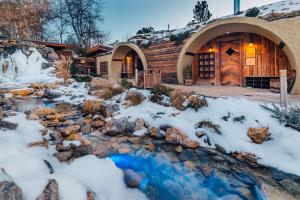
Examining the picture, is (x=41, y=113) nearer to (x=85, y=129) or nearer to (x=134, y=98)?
(x=85, y=129)

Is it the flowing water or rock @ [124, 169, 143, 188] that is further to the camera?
the flowing water

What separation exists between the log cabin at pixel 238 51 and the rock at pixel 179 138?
4.47 m

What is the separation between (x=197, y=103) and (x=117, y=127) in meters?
2.52

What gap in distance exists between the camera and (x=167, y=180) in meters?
Answer: 4.36

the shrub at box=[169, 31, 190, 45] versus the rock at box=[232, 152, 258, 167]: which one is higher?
the shrub at box=[169, 31, 190, 45]

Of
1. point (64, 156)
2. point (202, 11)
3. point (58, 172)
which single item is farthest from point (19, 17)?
point (202, 11)

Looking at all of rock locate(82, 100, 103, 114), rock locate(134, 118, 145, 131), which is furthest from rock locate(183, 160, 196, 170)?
rock locate(82, 100, 103, 114)

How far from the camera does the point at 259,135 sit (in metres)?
5.02

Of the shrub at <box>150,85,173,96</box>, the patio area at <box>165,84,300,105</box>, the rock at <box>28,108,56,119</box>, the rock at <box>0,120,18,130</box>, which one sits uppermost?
the shrub at <box>150,85,173,96</box>

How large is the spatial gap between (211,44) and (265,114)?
6.59 meters

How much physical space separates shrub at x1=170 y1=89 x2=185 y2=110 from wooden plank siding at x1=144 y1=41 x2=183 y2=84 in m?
4.51

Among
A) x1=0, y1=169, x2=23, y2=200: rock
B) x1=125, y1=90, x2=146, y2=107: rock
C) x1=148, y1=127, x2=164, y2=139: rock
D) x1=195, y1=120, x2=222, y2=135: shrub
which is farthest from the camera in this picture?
x1=125, y1=90, x2=146, y2=107: rock

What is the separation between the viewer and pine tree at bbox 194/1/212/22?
2436 centimetres

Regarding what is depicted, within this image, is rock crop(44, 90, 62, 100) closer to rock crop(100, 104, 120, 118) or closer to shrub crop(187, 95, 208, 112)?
rock crop(100, 104, 120, 118)
